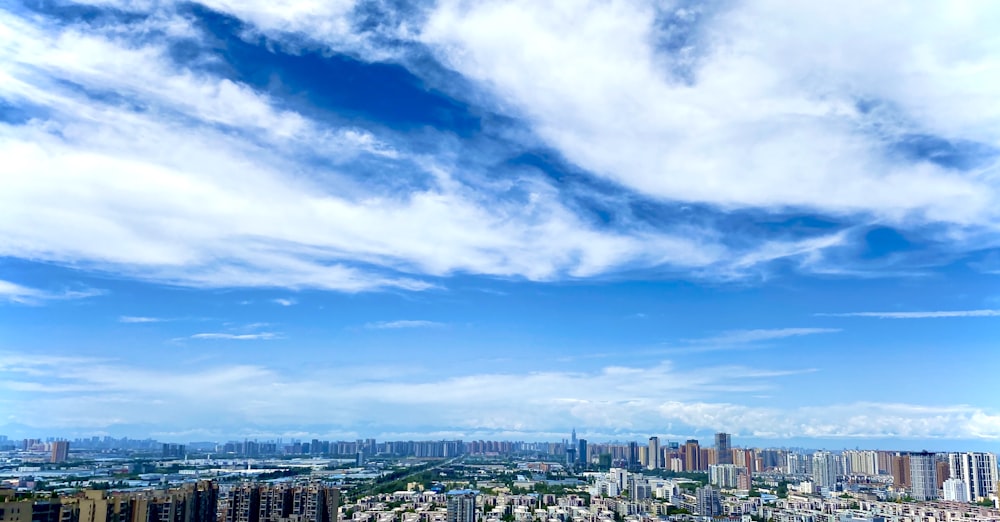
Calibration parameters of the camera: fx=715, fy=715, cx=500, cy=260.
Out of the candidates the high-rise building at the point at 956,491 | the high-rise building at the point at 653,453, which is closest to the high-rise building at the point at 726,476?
the high-rise building at the point at 956,491

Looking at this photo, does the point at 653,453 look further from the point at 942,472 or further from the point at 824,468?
the point at 942,472

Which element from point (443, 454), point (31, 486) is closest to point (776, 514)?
point (31, 486)

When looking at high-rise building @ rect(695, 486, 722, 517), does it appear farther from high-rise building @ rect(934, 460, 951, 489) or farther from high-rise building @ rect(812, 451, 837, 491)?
high-rise building @ rect(812, 451, 837, 491)

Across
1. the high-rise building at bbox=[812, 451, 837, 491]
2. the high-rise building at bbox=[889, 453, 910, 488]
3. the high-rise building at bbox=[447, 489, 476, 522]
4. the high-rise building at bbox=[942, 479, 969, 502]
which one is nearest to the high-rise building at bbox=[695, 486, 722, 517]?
the high-rise building at bbox=[447, 489, 476, 522]

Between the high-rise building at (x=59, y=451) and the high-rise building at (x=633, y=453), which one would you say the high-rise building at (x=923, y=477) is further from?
the high-rise building at (x=59, y=451)

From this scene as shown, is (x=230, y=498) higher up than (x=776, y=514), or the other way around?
(x=230, y=498)

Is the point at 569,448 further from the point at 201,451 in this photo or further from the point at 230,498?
the point at 230,498

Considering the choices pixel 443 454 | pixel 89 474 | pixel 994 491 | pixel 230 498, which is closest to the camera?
pixel 230 498
